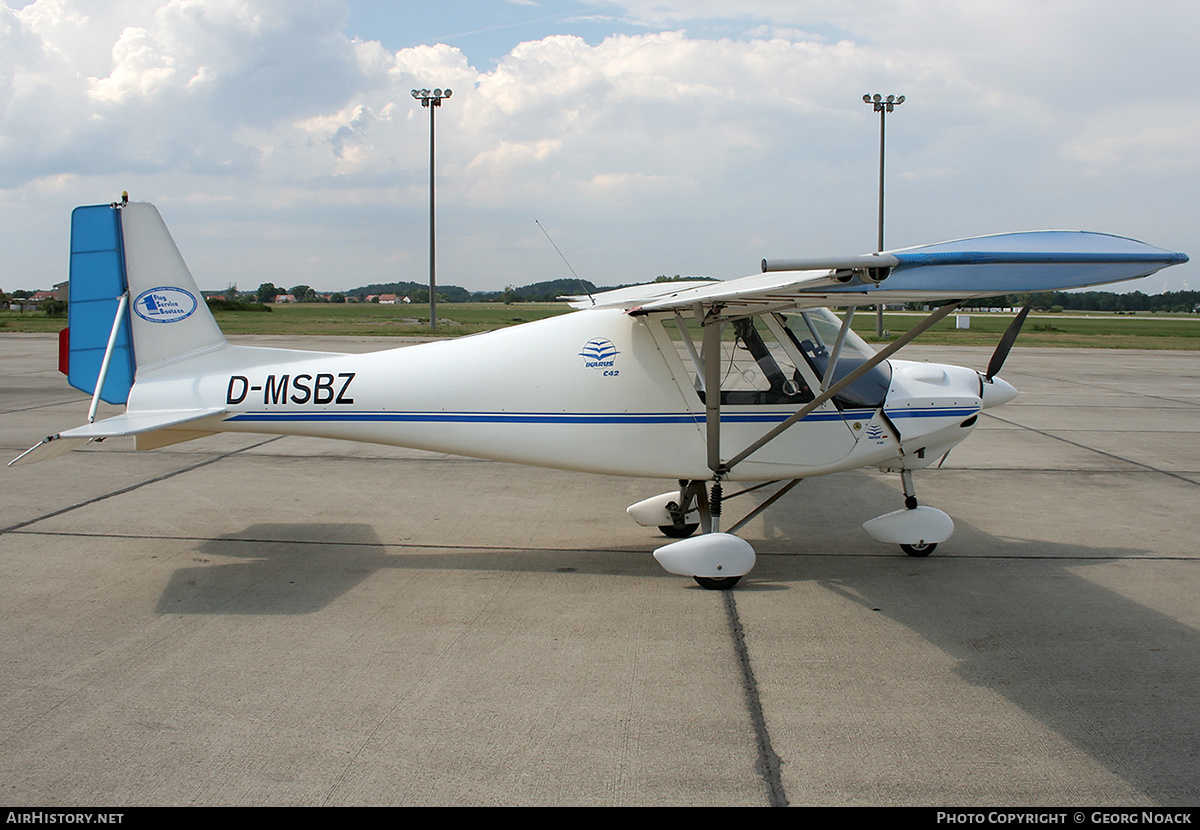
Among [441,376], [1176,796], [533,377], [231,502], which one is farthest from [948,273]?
[231,502]

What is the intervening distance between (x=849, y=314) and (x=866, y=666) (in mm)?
2469

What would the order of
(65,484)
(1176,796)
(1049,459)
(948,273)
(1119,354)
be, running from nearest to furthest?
(1176,796) < (948,273) < (65,484) < (1049,459) < (1119,354)

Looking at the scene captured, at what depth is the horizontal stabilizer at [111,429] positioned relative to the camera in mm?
5117

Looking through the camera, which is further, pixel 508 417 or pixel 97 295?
pixel 97 295

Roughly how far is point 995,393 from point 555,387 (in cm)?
375

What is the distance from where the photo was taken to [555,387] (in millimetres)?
6320

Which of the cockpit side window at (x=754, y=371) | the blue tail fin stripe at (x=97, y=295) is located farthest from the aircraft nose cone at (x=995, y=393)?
the blue tail fin stripe at (x=97, y=295)

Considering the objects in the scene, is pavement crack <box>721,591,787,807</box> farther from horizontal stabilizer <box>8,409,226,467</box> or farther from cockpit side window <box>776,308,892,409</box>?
horizontal stabilizer <box>8,409,226,467</box>

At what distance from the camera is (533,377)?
6336 millimetres

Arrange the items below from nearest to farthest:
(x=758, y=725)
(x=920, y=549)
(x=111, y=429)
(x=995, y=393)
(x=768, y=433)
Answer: (x=758, y=725)
(x=111, y=429)
(x=768, y=433)
(x=920, y=549)
(x=995, y=393)

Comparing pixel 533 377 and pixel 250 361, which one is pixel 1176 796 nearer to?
pixel 533 377

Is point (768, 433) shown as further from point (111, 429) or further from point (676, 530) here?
point (111, 429)

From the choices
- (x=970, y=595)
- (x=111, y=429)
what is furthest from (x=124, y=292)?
(x=970, y=595)

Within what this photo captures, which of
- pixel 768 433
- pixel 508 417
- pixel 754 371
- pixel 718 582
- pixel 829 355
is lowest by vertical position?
pixel 718 582
